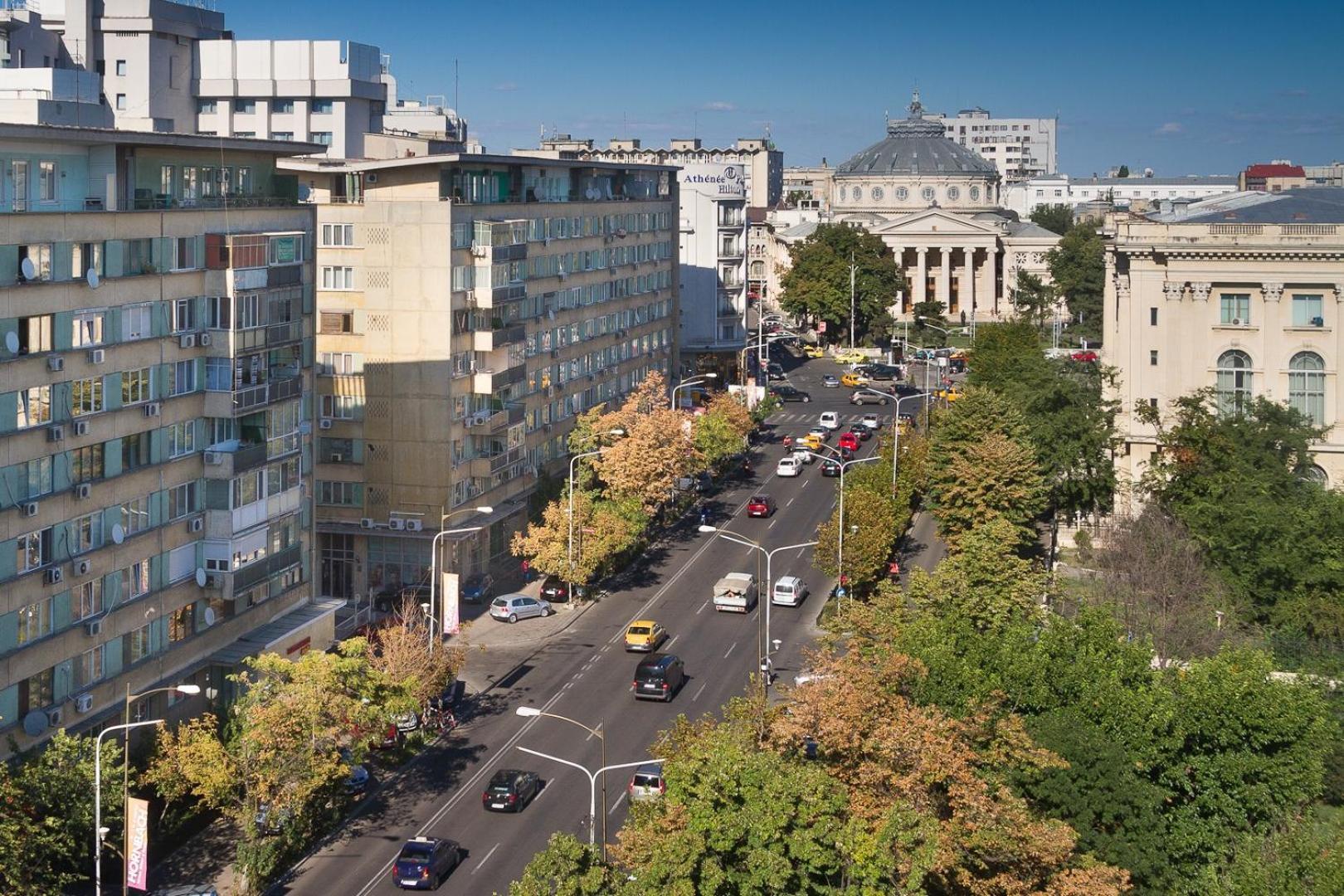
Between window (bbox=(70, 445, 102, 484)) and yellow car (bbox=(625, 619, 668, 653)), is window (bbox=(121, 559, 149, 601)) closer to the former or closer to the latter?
window (bbox=(70, 445, 102, 484))

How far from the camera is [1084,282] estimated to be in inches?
7500

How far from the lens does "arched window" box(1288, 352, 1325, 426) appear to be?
96625mm

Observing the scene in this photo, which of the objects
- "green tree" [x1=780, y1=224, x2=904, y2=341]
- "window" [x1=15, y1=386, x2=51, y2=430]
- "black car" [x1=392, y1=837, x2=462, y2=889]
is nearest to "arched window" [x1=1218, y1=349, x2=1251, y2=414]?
"black car" [x1=392, y1=837, x2=462, y2=889]

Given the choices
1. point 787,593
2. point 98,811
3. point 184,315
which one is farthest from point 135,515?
point 787,593

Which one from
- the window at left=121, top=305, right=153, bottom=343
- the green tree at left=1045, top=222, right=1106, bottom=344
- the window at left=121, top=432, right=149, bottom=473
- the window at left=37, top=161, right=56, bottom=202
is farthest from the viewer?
the green tree at left=1045, top=222, right=1106, bottom=344

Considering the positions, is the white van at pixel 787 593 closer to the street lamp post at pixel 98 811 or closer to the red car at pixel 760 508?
the red car at pixel 760 508

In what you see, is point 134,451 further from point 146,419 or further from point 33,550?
point 33,550

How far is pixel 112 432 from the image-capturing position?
5403 cm

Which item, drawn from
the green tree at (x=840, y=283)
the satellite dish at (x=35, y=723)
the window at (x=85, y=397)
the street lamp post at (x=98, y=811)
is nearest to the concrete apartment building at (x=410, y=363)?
the window at (x=85, y=397)

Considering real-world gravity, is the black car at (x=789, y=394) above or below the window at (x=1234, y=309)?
below

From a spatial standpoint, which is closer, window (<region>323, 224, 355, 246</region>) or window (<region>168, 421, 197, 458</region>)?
window (<region>168, 421, 197, 458</region>)

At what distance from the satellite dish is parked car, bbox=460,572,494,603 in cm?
3230

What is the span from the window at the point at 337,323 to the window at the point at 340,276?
4.53 feet

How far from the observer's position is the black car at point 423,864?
4944 cm
